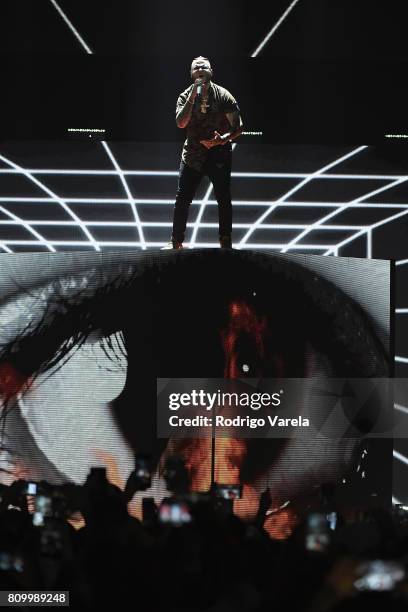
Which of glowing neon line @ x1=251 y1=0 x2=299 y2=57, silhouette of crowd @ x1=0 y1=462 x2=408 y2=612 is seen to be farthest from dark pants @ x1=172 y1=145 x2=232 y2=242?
silhouette of crowd @ x1=0 y1=462 x2=408 y2=612

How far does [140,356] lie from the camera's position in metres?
6.36

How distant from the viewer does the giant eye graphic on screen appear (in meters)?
6.35

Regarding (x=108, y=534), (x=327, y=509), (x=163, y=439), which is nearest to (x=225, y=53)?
(x=163, y=439)

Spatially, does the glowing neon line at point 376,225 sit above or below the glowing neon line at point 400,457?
above

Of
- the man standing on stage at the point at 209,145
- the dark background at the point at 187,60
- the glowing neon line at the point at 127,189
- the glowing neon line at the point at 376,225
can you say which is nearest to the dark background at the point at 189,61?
the dark background at the point at 187,60

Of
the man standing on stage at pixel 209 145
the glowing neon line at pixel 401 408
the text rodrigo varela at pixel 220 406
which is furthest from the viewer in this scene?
the glowing neon line at pixel 401 408

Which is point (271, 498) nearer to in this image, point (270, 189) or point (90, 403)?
point (90, 403)

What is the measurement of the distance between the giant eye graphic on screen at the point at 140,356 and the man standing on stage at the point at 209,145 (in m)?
0.81

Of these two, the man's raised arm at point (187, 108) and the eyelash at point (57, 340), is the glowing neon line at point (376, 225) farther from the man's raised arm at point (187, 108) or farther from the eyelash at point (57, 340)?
the eyelash at point (57, 340)

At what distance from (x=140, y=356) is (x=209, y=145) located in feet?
5.55

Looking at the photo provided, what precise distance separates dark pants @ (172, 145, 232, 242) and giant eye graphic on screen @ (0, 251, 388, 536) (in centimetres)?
84

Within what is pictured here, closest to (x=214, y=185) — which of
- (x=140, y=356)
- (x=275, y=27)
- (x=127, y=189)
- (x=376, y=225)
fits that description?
(x=140, y=356)

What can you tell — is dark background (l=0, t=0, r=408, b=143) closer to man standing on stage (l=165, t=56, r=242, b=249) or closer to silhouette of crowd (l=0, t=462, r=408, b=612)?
man standing on stage (l=165, t=56, r=242, b=249)

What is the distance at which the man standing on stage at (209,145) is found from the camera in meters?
7.11
